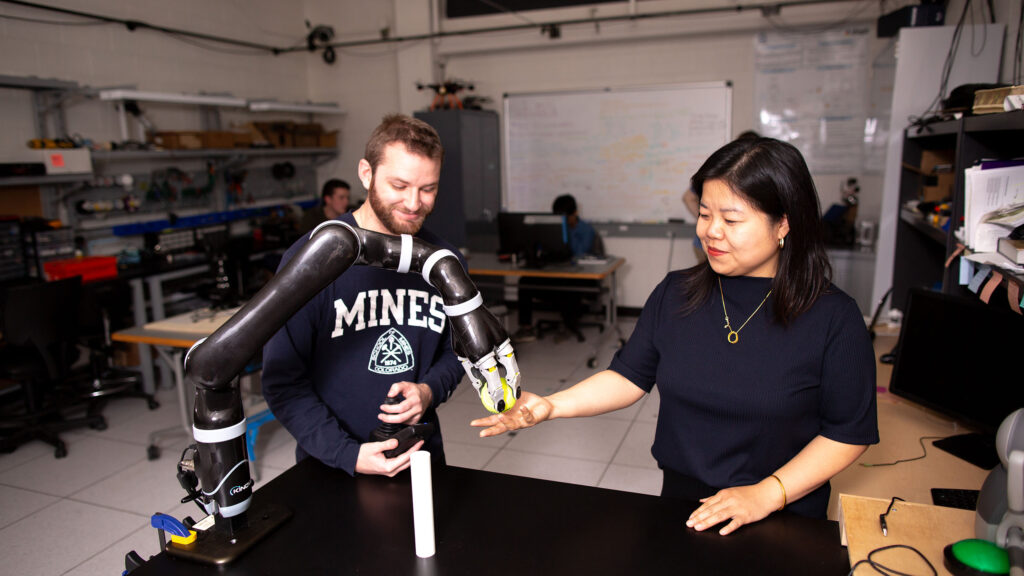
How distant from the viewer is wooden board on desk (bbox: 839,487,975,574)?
3.47 feet

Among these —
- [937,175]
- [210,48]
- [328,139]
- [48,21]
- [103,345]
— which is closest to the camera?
[937,175]

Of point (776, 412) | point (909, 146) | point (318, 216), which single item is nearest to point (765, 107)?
point (909, 146)

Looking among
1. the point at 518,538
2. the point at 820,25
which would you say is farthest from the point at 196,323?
the point at 820,25

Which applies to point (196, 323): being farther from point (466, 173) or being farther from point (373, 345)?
point (466, 173)

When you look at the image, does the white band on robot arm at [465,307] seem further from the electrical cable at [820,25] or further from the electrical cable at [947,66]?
the electrical cable at [820,25]

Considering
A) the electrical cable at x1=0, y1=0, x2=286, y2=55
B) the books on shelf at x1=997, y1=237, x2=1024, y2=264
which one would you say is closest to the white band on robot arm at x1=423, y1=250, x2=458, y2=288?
the books on shelf at x1=997, y1=237, x2=1024, y2=264

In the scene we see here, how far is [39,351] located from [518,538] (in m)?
3.54

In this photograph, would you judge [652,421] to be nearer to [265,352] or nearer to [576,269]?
[576,269]

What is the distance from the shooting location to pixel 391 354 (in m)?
1.51

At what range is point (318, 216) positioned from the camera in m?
5.30

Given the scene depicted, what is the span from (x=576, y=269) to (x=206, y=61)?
385 centimetres

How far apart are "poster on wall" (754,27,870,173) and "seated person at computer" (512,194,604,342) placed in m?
1.77

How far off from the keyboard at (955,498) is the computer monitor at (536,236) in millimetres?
3397

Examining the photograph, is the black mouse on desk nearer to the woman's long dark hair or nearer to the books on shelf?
the woman's long dark hair
